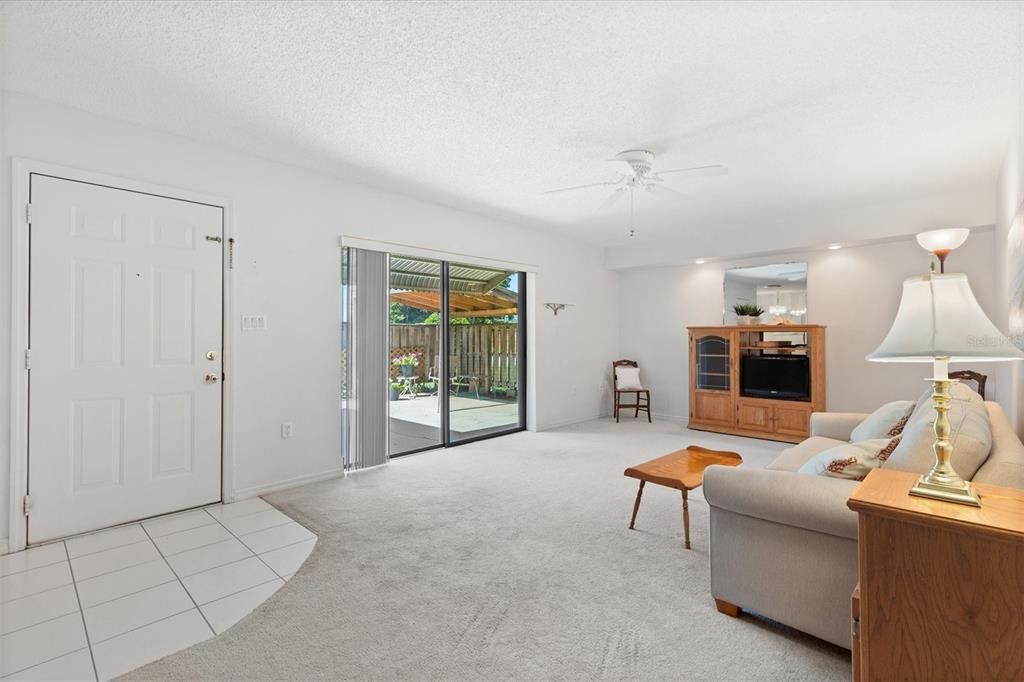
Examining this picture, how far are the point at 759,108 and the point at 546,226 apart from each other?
10.6ft

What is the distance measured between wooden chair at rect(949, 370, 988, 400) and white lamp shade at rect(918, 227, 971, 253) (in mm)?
1169

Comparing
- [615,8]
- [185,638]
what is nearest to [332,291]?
[185,638]

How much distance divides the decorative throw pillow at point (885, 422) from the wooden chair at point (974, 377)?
6.88ft

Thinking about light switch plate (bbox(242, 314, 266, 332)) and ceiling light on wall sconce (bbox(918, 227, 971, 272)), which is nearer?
light switch plate (bbox(242, 314, 266, 332))

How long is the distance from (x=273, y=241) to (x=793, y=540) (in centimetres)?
380

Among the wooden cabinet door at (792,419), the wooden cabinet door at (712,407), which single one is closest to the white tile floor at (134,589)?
the wooden cabinet door at (712,407)

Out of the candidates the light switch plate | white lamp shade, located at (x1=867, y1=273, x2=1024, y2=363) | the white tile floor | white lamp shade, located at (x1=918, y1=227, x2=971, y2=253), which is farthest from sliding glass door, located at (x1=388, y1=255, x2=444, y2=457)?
white lamp shade, located at (x1=918, y1=227, x2=971, y2=253)

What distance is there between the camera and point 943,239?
4.16m

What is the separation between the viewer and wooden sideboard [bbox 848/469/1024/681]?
1.21 metres

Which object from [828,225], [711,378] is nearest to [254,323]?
[711,378]

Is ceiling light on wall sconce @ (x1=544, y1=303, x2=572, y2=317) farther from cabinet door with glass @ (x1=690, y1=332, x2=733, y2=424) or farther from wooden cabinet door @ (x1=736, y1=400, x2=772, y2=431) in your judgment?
wooden cabinet door @ (x1=736, y1=400, x2=772, y2=431)

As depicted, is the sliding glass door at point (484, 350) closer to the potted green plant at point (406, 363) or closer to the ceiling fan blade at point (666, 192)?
the potted green plant at point (406, 363)

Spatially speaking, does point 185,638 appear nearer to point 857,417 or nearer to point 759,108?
point 759,108

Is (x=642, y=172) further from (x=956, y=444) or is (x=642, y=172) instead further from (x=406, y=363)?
(x=406, y=363)
